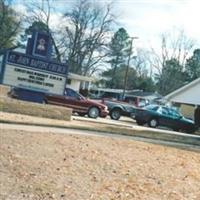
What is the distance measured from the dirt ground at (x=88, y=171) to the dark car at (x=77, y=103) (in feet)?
55.0

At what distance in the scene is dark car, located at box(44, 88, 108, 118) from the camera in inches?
1235

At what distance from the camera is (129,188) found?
9.46m

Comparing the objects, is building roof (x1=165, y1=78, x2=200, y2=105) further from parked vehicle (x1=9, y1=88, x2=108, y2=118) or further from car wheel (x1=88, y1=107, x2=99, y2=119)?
car wheel (x1=88, y1=107, x2=99, y2=119)

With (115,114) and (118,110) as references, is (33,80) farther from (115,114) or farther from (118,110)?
(118,110)

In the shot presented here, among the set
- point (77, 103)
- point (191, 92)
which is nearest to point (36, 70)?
point (77, 103)

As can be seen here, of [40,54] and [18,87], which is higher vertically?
[40,54]

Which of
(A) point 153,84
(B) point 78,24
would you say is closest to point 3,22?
(B) point 78,24

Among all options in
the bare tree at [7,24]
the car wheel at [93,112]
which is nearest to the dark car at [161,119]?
the car wheel at [93,112]

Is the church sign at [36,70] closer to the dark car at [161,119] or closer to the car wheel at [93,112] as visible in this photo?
the car wheel at [93,112]

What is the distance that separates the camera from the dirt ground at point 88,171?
8867mm

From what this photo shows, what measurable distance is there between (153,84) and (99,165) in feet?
325

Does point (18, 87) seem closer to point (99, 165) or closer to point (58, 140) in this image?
point (58, 140)

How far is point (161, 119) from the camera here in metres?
36.2

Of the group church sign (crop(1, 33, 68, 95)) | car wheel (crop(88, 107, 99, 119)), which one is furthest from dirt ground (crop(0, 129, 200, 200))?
car wheel (crop(88, 107, 99, 119))
